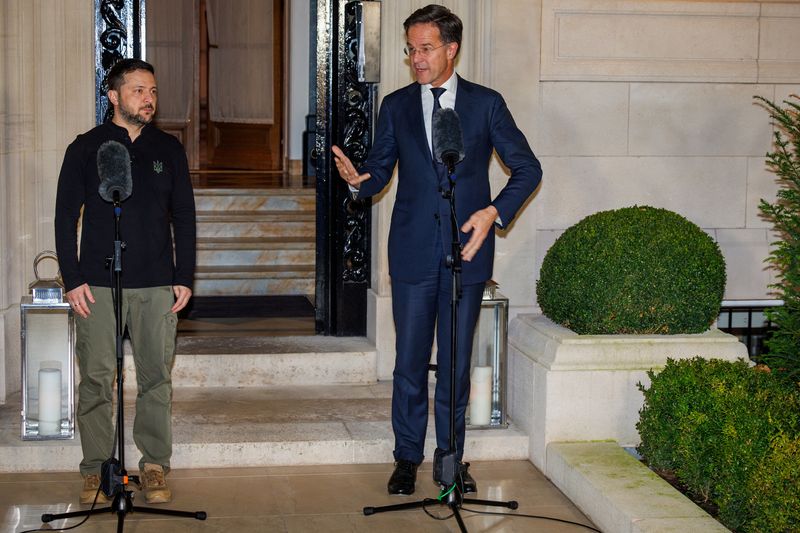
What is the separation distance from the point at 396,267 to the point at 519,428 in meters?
1.50

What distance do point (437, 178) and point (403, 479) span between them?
152 cm

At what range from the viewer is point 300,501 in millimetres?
5434

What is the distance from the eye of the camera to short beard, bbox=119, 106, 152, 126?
16.7ft

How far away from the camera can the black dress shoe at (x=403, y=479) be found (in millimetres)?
5508

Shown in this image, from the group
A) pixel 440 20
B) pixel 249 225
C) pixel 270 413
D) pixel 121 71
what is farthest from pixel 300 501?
pixel 249 225

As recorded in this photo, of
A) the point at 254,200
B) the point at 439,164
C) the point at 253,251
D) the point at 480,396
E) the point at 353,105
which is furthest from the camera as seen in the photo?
the point at 254,200

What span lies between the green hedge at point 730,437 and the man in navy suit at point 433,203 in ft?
3.22

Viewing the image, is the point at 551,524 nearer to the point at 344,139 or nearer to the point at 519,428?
the point at 519,428

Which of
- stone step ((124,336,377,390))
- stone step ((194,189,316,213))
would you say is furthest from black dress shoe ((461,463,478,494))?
stone step ((194,189,316,213))

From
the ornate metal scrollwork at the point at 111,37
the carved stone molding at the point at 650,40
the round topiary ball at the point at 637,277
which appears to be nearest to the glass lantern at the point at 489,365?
the round topiary ball at the point at 637,277

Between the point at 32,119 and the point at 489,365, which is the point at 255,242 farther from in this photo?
the point at 489,365

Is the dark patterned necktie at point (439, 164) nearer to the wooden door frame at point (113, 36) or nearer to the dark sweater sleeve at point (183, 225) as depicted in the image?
the dark sweater sleeve at point (183, 225)

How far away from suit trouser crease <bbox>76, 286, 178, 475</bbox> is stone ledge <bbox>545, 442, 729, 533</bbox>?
2.01 metres

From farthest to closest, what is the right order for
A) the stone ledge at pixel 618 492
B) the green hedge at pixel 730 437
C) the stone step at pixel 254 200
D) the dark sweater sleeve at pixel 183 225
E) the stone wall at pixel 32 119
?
1. the stone step at pixel 254 200
2. the stone wall at pixel 32 119
3. the dark sweater sleeve at pixel 183 225
4. the stone ledge at pixel 618 492
5. the green hedge at pixel 730 437
